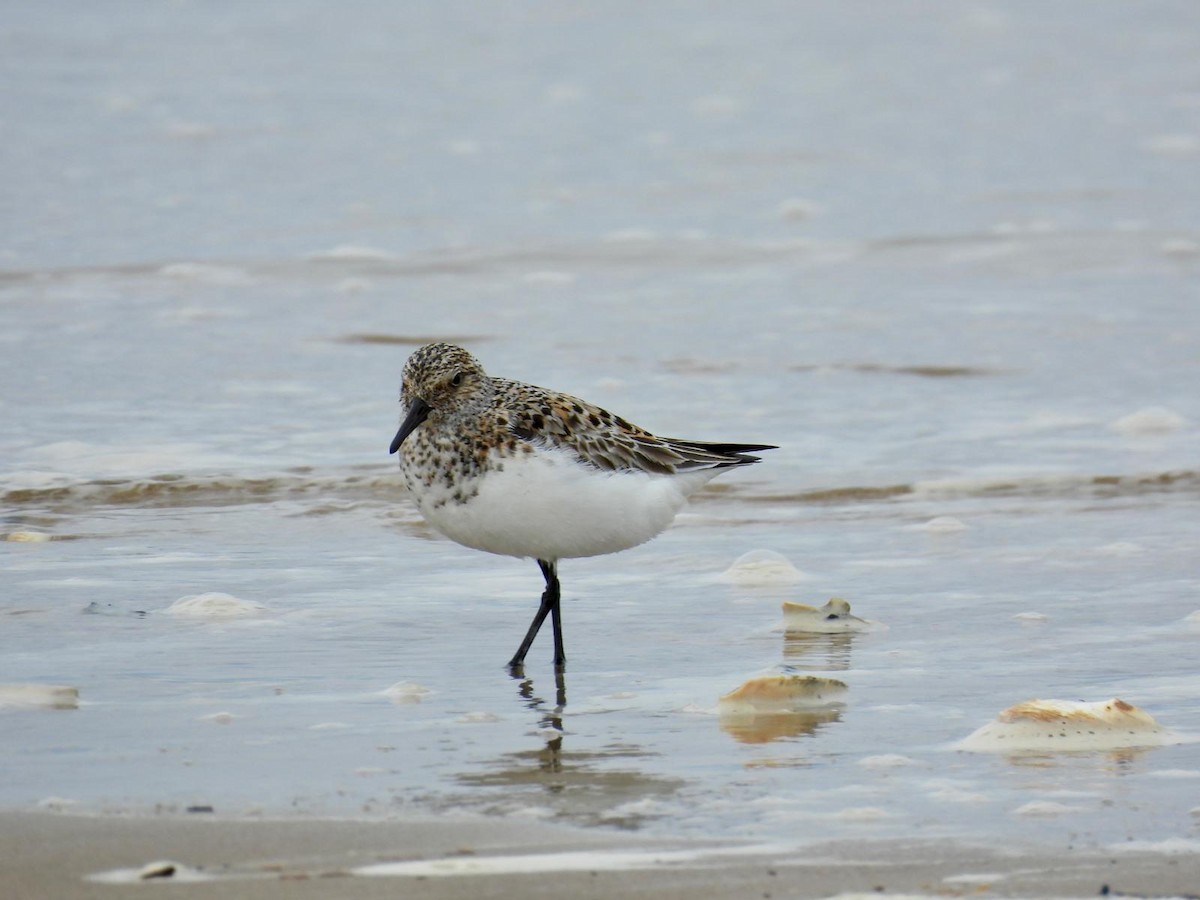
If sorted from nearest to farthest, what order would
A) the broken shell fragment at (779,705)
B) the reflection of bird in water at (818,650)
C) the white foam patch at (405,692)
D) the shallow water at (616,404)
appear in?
1. the shallow water at (616,404)
2. the broken shell fragment at (779,705)
3. the white foam patch at (405,692)
4. the reflection of bird in water at (818,650)

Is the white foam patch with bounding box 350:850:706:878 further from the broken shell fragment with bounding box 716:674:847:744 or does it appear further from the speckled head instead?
the speckled head

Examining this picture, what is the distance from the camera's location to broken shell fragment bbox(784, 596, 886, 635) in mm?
5680

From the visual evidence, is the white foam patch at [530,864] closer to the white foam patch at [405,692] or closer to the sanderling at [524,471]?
the white foam patch at [405,692]

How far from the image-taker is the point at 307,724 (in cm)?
459

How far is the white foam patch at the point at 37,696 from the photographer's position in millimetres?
4691

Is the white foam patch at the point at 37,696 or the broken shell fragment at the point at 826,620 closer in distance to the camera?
the white foam patch at the point at 37,696

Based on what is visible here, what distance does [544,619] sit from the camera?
5551 mm

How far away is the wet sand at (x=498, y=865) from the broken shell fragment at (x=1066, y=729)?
0.74 m

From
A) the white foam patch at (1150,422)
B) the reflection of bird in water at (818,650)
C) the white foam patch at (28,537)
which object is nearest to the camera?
the reflection of bird in water at (818,650)

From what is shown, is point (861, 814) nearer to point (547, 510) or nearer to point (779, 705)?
point (779, 705)

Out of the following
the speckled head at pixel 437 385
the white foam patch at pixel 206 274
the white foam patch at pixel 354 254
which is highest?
the white foam patch at pixel 354 254

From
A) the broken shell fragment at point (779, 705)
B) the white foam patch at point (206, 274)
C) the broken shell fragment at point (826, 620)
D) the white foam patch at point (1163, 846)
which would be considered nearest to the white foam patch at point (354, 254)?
the white foam patch at point (206, 274)

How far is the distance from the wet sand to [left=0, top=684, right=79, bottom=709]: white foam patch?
93cm

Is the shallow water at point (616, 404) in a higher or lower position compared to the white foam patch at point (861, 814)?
higher
